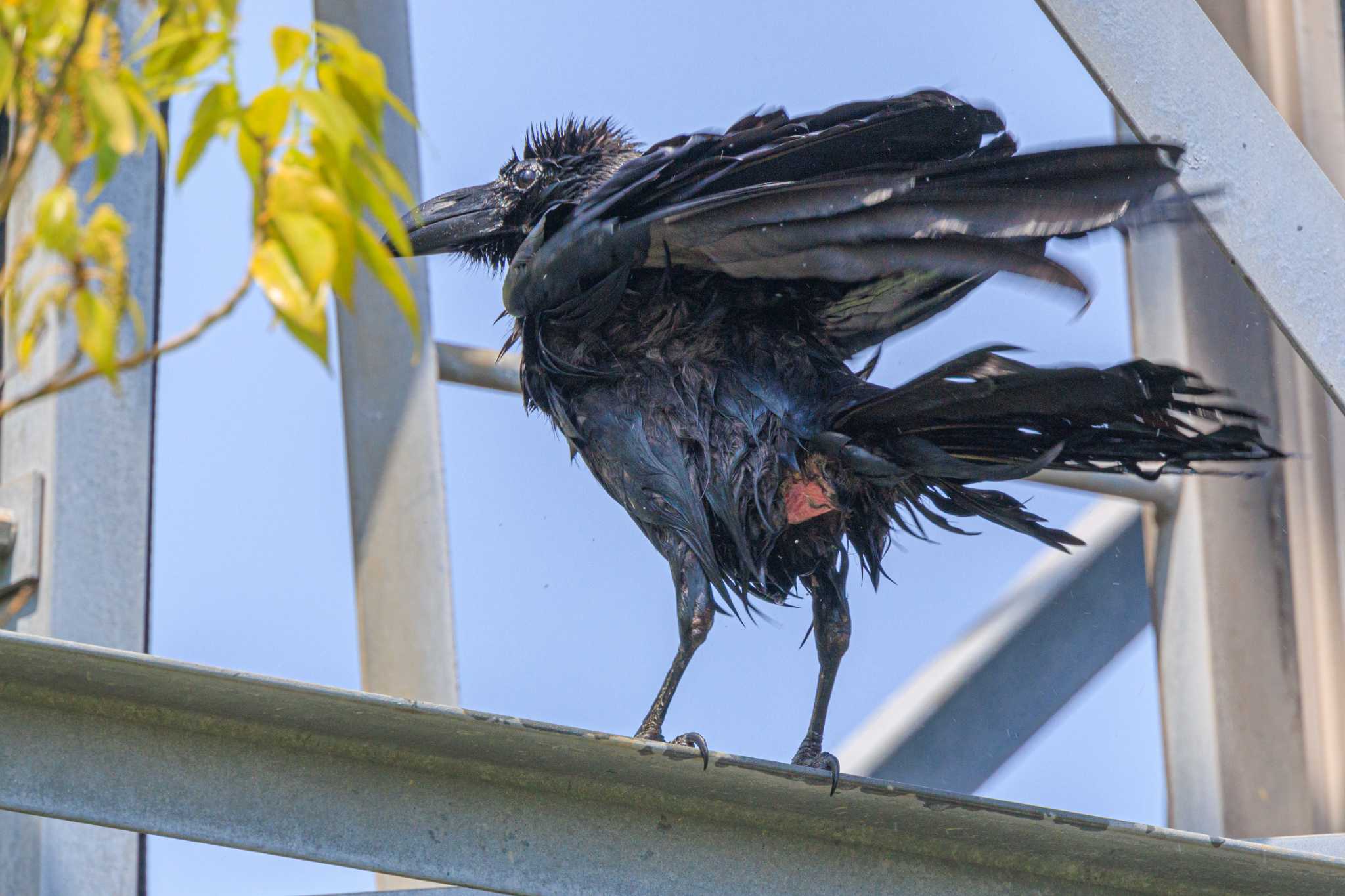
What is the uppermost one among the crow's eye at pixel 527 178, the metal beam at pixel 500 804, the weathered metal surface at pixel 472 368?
the weathered metal surface at pixel 472 368

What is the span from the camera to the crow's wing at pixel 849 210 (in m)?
3.00

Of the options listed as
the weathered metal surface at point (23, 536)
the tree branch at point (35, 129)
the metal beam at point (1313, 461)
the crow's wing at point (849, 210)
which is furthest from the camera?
the metal beam at point (1313, 461)

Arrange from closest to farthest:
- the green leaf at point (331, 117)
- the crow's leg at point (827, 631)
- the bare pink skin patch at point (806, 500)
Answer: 1. the green leaf at point (331, 117)
2. the bare pink skin patch at point (806, 500)
3. the crow's leg at point (827, 631)

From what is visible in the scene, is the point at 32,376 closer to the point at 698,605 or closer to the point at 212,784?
the point at 698,605

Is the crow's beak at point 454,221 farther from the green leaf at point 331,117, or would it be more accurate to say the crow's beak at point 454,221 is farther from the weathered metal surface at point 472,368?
the green leaf at point 331,117

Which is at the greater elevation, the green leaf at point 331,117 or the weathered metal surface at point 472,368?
the weathered metal surface at point 472,368

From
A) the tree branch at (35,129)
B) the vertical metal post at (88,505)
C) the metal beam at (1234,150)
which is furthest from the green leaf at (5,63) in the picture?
the vertical metal post at (88,505)

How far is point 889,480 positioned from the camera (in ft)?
11.6

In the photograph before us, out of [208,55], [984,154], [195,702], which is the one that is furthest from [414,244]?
[208,55]

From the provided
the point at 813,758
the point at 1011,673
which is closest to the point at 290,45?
the point at 813,758

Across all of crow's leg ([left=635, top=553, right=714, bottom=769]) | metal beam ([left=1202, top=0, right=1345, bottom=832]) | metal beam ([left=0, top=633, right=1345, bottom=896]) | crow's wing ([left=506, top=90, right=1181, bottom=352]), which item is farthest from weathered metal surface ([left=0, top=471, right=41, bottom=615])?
metal beam ([left=1202, top=0, right=1345, bottom=832])

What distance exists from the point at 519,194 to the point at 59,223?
8.76ft

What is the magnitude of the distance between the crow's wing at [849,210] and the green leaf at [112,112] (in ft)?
5.69

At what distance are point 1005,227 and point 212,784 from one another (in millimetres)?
1565
